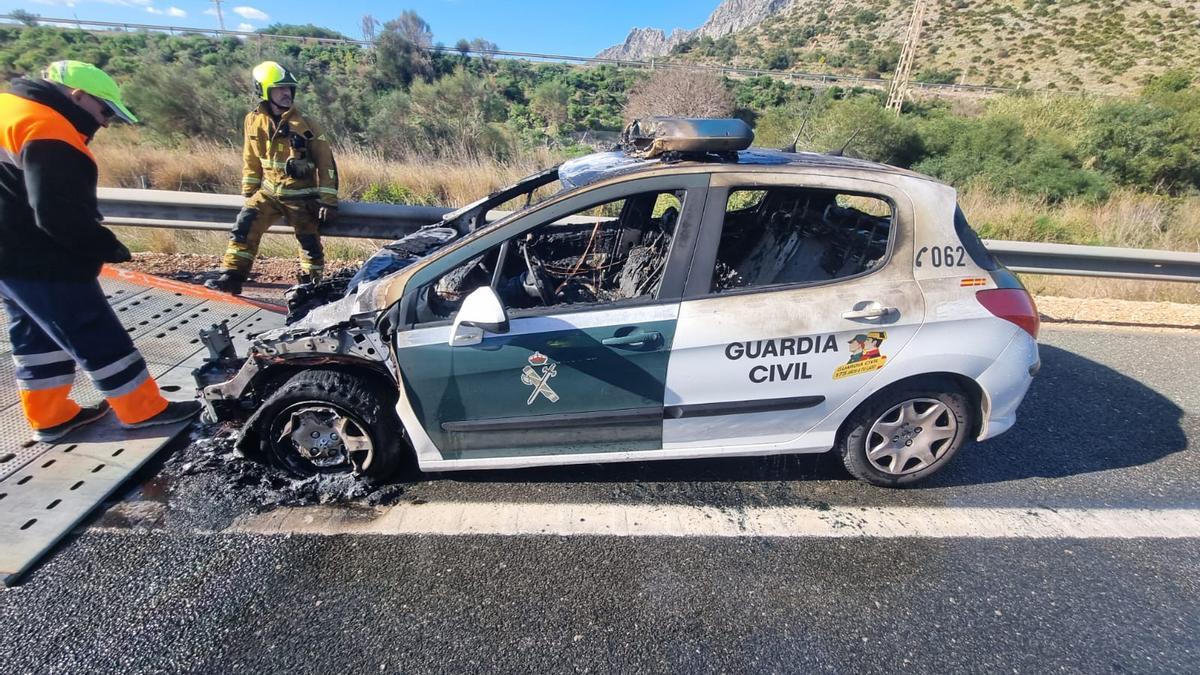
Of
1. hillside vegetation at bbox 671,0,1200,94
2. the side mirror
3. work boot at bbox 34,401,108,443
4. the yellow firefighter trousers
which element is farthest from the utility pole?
work boot at bbox 34,401,108,443

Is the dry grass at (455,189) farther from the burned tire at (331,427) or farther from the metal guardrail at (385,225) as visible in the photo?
the burned tire at (331,427)

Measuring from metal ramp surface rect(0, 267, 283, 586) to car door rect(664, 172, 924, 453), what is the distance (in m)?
2.56

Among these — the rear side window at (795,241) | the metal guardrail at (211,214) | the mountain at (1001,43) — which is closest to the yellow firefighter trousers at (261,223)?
the metal guardrail at (211,214)

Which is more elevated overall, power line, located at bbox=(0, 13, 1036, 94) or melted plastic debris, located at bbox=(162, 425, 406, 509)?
power line, located at bbox=(0, 13, 1036, 94)

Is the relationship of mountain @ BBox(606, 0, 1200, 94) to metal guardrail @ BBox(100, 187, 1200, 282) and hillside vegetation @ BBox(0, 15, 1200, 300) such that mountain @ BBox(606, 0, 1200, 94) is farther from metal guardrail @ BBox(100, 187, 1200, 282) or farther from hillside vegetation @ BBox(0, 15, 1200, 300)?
metal guardrail @ BBox(100, 187, 1200, 282)

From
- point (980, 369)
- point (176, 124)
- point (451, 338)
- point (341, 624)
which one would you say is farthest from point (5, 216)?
point (176, 124)

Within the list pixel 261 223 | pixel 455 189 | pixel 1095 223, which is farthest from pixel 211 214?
pixel 1095 223

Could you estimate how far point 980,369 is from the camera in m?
2.59

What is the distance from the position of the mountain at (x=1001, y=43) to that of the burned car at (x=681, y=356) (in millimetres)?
44468

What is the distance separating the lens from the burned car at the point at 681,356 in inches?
94.6

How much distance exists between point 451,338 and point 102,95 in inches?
81.3

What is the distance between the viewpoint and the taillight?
258cm

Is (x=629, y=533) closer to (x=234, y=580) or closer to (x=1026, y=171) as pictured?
(x=234, y=580)

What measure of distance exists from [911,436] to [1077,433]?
1.35 m
